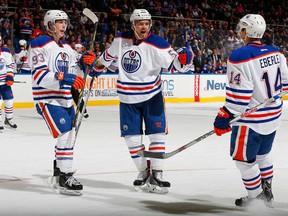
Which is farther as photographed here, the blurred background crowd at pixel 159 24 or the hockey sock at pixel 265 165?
the blurred background crowd at pixel 159 24

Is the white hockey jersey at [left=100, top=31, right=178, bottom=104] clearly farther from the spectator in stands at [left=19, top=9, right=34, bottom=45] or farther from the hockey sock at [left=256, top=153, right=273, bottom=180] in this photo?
the spectator in stands at [left=19, top=9, right=34, bottom=45]

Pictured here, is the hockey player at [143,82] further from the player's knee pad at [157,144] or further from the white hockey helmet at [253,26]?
the white hockey helmet at [253,26]

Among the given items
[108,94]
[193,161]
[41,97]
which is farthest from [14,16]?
[41,97]

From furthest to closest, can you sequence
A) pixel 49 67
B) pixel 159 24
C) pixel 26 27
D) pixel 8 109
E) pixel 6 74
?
pixel 159 24 → pixel 26 27 → pixel 8 109 → pixel 6 74 → pixel 49 67

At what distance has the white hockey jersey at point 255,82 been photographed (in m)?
4.25

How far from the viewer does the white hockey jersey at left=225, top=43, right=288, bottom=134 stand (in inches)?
167

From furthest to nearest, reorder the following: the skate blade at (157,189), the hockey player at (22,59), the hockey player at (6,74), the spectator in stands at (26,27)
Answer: the spectator in stands at (26,27) → the hockey player at (22,59) → the hockey player at (6,74) → the skate blade at (157,189)

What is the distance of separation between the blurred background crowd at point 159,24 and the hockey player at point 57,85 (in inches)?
302

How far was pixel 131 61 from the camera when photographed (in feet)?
17.2

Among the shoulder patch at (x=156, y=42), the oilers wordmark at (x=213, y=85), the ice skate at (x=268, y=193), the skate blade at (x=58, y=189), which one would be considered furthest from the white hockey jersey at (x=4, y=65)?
the oilers wordmark at (x=213, y=85)

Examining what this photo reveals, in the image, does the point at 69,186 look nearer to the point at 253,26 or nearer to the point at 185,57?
the point at 185,57

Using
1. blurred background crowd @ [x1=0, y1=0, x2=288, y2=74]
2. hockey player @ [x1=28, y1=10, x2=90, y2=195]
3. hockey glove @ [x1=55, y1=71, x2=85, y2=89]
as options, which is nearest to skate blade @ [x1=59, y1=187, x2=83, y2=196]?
hockey player @ [x1=28, y1=10, x2=90, y2=195]

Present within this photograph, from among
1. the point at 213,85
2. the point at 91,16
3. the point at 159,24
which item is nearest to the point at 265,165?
the point at 91,16

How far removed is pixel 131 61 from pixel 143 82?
0.61 feet
